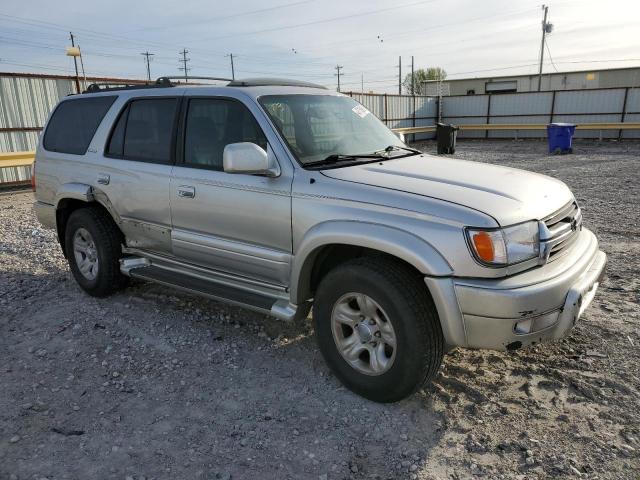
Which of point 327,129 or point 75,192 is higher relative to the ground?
point 327,129

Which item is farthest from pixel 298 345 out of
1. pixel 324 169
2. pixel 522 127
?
pixel 522 127

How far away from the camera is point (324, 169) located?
11.2ft

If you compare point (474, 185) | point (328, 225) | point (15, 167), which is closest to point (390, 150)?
point (474, 185)

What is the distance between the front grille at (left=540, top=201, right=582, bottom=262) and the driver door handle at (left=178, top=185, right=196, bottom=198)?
8.13ft

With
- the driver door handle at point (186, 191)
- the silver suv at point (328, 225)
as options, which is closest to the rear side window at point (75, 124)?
the silver suv at point (328, 225)

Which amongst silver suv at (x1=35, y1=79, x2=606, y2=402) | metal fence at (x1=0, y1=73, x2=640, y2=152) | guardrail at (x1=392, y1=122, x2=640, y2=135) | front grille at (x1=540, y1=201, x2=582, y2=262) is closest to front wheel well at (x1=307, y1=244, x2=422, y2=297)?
silver suv at (x1=35, y1=79, x2=606, y2=402)

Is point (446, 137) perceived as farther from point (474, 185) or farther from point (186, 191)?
point (474, 185)

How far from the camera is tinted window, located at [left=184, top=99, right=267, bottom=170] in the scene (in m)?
3.73

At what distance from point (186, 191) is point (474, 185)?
214 cm

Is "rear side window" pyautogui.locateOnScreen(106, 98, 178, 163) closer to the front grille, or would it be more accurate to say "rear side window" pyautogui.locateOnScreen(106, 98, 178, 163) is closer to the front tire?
the front tire

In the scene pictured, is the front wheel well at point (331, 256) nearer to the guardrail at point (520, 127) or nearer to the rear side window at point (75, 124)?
the rear side window at point (75, 124)

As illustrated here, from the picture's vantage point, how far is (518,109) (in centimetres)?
2612

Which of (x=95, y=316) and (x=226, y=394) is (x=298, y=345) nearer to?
(x=226, y=394)

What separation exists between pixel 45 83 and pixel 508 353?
1307 centimetres
